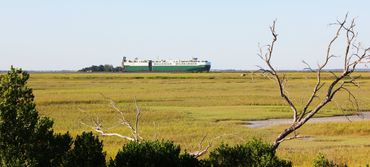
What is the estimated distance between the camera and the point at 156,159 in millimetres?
12266

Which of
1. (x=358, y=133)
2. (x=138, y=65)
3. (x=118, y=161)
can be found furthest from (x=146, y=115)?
(x=138, y=65)

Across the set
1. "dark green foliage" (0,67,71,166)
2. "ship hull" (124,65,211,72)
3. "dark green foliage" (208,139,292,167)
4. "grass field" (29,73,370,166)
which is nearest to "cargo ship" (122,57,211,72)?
"ship hull" (124,65,211,72)

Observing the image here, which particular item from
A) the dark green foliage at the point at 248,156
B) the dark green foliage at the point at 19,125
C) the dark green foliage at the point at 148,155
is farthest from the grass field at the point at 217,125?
the dark green foliage at the point at 19,125

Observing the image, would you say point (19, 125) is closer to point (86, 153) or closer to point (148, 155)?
point (86, 153)

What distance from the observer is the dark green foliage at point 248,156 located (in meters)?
11.7

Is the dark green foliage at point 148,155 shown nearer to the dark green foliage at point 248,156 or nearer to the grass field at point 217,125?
the dark green foliage at point 248,156

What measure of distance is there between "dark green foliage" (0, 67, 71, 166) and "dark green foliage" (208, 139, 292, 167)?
3.91 m

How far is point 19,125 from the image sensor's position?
35.8 feet

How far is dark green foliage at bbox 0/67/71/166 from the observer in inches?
424

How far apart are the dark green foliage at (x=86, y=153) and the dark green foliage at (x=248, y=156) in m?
2.61

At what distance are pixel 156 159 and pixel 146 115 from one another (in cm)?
2657

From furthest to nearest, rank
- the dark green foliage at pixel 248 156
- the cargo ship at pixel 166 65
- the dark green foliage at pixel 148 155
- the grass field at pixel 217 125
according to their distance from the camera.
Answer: the cargo ship at pixel 166 65 < the grass field at pixel 217 125 < the dark green foliage at pixel 148 155 < the dark green foliage at pixel 248 156

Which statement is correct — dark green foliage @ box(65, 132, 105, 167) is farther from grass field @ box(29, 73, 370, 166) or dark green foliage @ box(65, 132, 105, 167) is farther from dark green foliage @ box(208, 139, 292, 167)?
grass field @ box(29, 73, 370, 166)

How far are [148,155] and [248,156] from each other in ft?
7.38
